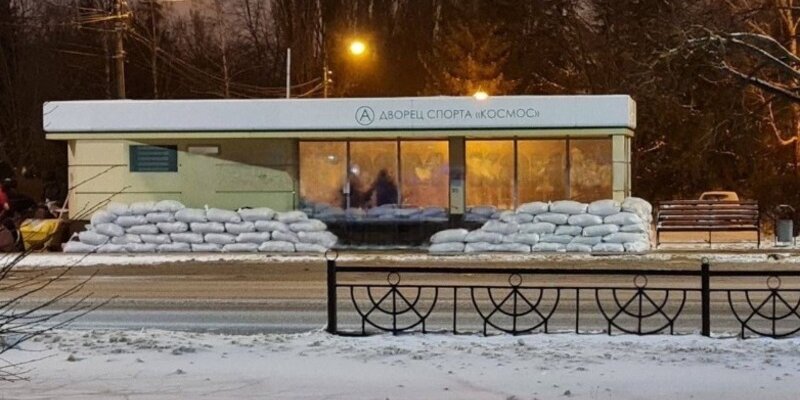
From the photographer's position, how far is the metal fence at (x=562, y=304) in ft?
31.8

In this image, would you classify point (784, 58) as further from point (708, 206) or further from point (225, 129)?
point (225, 129)

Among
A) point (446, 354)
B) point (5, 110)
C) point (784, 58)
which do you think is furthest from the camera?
point (5, 110)

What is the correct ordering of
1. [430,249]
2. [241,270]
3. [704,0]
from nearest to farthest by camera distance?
1. [241,270]
2. [430,249]
3. [704,0]

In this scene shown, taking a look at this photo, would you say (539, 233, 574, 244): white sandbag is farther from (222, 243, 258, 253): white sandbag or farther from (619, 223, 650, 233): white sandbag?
(222, 243, 258, 253): white sandbag

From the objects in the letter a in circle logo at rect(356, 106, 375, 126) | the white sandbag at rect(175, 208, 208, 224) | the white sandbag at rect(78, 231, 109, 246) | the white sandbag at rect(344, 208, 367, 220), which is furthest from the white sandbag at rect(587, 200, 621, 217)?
the white sandbag at rect(78, 231, 109, 246)

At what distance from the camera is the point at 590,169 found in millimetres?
24219

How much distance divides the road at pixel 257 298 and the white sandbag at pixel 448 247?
3.03 metres

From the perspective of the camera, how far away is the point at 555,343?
9.11 metres

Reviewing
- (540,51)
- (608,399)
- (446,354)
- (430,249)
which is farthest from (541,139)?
(540,51)

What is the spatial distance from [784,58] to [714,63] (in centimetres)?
190

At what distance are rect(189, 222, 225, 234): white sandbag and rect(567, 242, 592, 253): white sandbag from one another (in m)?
→ 8.22

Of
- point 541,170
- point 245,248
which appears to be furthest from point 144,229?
point 541,170

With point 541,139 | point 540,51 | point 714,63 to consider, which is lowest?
point 541,139

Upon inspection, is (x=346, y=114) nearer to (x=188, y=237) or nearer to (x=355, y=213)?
(x=355, y=213)
